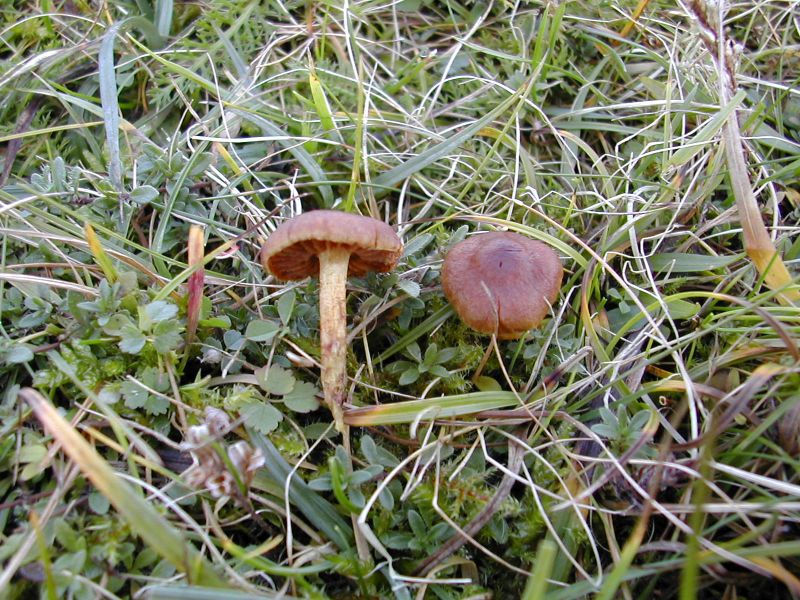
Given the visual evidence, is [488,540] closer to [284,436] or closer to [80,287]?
[284,436]

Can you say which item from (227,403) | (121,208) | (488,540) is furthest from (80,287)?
(488,540)

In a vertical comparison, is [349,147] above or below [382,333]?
above

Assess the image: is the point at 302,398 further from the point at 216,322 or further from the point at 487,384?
the point at 487,384

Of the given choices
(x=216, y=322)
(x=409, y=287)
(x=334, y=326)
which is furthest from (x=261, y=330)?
(x=409, y=287)

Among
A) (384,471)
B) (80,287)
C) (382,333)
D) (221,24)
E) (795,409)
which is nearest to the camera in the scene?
(795,409)

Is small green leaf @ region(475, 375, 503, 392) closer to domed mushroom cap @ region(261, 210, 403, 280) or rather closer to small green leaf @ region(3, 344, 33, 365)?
domed mushroom cap @ region(261, 210, 403, 280)

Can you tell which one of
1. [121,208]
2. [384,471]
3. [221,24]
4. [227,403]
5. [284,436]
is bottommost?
[384,471]

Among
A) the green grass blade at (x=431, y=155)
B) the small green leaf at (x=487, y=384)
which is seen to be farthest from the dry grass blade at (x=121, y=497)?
the green grass blade at (x=431, y=155)
